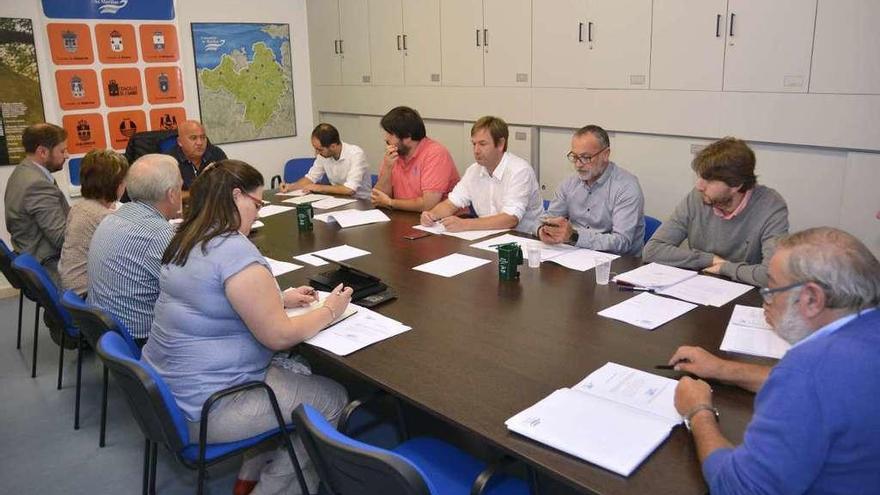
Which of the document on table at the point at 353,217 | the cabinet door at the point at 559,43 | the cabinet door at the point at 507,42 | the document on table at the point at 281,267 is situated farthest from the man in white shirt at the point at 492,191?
the cabinet door at the point at 507,42

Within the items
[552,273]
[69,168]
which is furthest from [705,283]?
[69,168]

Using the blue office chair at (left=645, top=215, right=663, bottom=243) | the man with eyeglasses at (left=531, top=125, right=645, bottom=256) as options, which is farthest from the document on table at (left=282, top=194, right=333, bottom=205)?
the blue office chair at (left=645, top=215, right=663, bottom=243)

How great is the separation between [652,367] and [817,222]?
8.05 ft

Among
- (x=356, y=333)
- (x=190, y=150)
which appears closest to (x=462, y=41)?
(x=190, y=150)

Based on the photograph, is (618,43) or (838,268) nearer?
(838,268)

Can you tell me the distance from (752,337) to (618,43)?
9.16ft

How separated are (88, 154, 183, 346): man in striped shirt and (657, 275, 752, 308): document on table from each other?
2005 millimetres

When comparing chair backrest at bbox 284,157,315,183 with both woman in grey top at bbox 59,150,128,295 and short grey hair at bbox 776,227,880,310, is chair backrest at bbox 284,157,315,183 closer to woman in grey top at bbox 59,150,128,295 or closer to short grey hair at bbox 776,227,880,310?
woman in grey top at bbox 59,150,128,295

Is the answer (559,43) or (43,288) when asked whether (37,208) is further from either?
(559,43)

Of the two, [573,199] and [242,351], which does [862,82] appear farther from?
[242,351]

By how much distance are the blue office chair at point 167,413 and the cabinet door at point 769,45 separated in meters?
3.14

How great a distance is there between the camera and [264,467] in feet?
→ 8.23

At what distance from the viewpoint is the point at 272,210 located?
4203mm

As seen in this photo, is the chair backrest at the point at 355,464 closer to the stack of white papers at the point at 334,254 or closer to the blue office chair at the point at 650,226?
the stack of white papers at the point at 334,254
